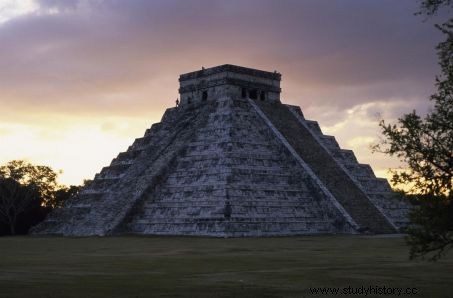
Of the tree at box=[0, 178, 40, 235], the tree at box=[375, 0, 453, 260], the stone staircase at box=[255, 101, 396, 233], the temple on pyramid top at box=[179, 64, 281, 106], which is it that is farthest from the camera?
the tree at box=[0, 178, 40, 235]

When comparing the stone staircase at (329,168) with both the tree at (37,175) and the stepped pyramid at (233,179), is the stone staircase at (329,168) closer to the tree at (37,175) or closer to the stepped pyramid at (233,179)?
the stepped pyramid at (233,179)

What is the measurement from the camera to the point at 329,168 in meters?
46.4

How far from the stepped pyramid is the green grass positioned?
36.2 ft

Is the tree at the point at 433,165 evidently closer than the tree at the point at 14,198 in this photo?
Yes

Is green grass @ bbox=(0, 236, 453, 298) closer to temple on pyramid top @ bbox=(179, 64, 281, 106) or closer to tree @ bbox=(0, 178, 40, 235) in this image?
temple on pyramid top @ bbox=(179, 64, 281, 106)

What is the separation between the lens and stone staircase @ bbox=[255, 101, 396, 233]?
4247cm

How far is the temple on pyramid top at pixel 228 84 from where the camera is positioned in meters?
50.8

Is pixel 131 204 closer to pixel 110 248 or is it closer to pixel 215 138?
pixel 215 138

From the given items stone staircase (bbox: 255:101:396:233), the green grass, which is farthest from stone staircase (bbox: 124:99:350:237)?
the green grass

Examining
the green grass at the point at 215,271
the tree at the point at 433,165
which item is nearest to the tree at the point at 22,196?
the green grass at the point at 215,271

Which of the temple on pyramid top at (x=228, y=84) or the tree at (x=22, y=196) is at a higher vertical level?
the temple on pyramid top at (x=228, y=84)

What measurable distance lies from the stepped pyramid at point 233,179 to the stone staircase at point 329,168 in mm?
99

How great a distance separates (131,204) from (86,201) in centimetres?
692

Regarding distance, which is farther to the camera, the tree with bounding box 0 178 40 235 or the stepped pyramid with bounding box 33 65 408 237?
the tree with bounding box 0 178 40 235
